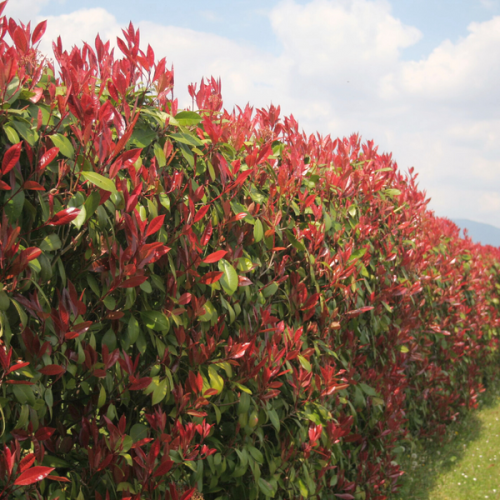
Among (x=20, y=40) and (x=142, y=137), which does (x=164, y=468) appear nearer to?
(x=142, y=137)

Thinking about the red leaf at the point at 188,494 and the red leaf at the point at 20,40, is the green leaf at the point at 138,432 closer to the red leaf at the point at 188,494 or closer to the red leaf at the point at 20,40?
the red leaf at the point at 188,494

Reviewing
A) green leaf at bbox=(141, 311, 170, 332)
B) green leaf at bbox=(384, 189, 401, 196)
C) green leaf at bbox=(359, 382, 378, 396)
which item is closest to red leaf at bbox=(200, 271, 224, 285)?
green leaf at bbox=(141, 311, 170, 332)

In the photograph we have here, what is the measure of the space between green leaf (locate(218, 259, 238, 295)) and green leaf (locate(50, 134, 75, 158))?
912 mm

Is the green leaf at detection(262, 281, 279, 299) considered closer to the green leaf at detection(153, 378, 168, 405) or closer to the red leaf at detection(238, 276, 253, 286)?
the red leaf at detection(238, 276, 253, 286)

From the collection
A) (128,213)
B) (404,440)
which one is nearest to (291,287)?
(128,213)

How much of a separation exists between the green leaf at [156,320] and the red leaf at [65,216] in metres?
0.57

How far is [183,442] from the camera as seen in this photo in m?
2.21

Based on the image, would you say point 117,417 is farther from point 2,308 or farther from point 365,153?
point 365,153

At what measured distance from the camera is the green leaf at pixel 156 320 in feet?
6.93

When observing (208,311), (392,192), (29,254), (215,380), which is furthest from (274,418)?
(392,192)

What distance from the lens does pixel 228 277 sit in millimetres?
2400

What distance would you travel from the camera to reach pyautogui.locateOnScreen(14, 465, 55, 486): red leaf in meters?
1.65

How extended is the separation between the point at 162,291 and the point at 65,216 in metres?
0.62

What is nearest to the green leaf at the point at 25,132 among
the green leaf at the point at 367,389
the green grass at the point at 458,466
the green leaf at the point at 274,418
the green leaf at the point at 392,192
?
the green leaf at the point at 274,418
